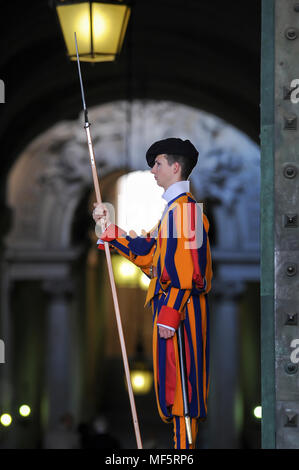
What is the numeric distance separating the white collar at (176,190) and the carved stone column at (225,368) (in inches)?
598

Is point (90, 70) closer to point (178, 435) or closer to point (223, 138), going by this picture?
point (223, 138)

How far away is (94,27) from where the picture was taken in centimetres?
683

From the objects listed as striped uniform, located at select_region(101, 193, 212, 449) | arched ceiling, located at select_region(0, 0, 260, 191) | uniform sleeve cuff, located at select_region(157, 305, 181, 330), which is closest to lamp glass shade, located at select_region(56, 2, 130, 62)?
striped uniform, located at select_region(101, 193, 212, 449)

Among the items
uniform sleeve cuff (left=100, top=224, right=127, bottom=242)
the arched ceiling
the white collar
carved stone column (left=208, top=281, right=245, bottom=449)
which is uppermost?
the arched ceiling

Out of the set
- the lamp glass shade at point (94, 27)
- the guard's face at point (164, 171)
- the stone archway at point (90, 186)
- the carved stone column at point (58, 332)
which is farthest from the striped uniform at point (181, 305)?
the carved stone column at point (58, 332)

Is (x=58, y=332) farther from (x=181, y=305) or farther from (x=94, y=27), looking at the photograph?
(x=181, y=305)

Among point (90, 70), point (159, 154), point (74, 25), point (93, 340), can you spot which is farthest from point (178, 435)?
point (93, 340)

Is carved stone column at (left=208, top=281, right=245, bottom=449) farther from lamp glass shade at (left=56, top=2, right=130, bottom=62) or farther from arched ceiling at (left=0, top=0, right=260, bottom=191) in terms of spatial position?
lamp glass shade at (left=56, top=2, right=130, bottom=62)

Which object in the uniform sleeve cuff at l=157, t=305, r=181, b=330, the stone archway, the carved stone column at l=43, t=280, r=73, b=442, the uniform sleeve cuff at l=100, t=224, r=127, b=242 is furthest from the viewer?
the carved stone column at l=43, t=280, r=73, b=442

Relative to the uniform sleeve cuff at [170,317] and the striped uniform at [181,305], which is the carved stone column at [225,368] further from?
the uniform sleeve cuff at [170,317]

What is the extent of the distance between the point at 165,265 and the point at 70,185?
644 inches

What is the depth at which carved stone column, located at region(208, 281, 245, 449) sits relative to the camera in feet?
65.9

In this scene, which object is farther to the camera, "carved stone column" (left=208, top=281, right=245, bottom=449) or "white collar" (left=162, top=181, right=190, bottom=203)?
"carved stone column" (left=208, top=281, right=245, bottom=449)

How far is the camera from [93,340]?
90.9ft
